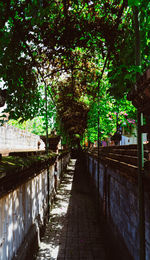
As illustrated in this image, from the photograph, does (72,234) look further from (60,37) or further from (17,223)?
(60,37)

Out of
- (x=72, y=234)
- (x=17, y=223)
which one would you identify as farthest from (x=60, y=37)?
(x=72, y=234)

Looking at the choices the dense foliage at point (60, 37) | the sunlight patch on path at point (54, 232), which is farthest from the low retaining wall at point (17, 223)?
the dense foliage at point (60, 37)

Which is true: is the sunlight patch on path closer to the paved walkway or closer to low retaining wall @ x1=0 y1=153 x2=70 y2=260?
the paved walkway

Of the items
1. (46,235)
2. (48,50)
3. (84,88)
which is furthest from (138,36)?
(84,88)

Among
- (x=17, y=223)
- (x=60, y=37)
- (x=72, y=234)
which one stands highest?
(x=60, y=37)

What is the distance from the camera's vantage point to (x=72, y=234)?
6.54 m

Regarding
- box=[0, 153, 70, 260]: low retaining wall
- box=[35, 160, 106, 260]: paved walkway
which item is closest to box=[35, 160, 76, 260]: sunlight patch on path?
box=[35, 160, 106, 260]: paved walkway

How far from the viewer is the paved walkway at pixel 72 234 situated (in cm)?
522

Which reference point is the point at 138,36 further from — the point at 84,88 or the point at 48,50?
the point at 84,88

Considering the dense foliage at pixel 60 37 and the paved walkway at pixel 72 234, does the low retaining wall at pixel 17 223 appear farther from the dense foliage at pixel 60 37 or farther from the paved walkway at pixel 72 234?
the dense foliage at pixel 60 37

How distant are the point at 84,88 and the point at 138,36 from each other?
851cm

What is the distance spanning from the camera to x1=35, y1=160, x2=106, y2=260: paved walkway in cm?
522

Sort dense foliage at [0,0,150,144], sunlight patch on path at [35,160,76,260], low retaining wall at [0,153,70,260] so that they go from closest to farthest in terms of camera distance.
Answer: dense foliage at [0,0,150,144] → low retaining wall at [0,153,70,260] → sunlight patch on path at [35,160,76,260]

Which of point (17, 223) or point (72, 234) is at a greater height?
point (17, 223)
